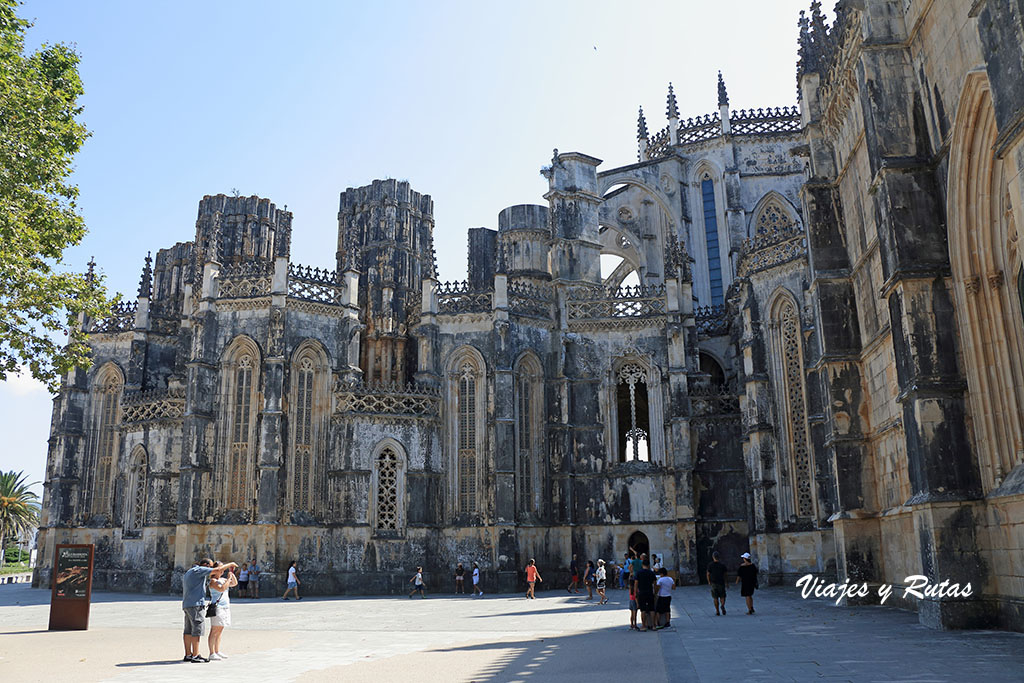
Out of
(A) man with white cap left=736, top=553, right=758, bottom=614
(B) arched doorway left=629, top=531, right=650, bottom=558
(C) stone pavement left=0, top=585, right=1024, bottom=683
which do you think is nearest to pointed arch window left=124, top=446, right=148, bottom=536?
(C) stone pavement left=0, top=585, right=1024, bottom=683

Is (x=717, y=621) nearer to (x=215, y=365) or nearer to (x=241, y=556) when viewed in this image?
(x=241, y=556)

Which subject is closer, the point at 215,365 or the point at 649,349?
the point at 215,365

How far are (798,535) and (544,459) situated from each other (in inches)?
359

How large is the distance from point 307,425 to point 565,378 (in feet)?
31.2

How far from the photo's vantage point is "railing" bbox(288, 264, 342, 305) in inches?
1208

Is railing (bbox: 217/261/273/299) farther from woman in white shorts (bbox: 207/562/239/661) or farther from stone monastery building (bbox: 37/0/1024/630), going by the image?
woman in white shorts (bbox: 207/562/239/661)

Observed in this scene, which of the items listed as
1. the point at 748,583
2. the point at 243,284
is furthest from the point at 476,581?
the point at 243,284

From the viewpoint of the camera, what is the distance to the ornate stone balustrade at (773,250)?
27.9 meters

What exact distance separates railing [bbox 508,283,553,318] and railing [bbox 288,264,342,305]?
256 inches

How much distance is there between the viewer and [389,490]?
29703 mm

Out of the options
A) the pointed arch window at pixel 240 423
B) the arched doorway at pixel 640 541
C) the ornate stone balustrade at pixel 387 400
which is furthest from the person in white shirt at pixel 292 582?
the arched doorway at pixel 640 541

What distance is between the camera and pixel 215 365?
97.1 ft

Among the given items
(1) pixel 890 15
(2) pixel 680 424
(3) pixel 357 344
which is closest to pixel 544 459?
(2) pixel 680 424

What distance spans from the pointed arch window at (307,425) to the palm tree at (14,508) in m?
40.2
